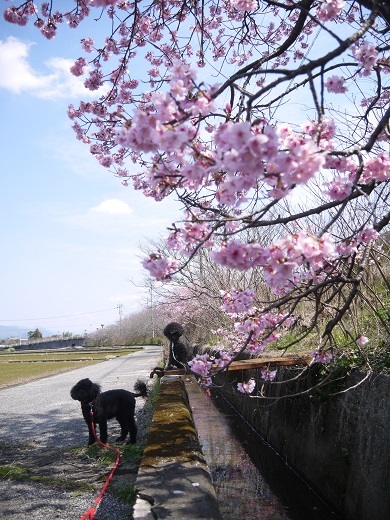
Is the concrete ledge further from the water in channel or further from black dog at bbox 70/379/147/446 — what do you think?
black dog at bbox 70/379/147/446

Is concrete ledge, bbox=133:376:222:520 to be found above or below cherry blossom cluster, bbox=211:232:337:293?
below

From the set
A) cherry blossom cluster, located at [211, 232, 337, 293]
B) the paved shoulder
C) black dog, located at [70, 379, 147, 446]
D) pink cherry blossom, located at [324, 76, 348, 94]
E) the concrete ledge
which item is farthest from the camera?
the paved shoulder

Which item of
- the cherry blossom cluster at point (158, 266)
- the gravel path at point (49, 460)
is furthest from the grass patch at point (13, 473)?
the cherry blossom cluster at point (158, 266)

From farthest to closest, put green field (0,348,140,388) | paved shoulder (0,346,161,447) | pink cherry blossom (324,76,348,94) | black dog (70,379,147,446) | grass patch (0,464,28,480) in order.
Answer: green field (0,348,140,388) → paved shoulder (0,346,161,447) → black dog (70,379,147,446) → grass patch (0,464,28,480) → pink cherry blossom (324,76,348,94)

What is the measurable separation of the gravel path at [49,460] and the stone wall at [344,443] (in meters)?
1.62

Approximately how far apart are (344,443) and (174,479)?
1.68m

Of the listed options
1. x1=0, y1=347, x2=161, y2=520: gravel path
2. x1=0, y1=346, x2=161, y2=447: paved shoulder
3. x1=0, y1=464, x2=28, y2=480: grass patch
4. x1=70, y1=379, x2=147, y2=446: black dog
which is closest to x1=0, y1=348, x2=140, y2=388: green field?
x1=0, y1=346, x2=161, y2=447: paved shoulder

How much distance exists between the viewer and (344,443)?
163 inches

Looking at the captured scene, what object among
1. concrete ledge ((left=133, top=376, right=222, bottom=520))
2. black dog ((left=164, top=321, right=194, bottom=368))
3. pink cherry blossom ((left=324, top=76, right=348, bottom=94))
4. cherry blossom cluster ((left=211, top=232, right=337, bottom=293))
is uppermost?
pink cherry blossom ((left=324, top=76, right=348, bottom=94))

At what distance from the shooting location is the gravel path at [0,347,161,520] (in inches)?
147

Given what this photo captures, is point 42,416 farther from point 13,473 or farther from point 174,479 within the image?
point 174,479

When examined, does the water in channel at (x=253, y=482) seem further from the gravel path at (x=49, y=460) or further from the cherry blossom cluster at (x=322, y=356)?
the cherry blossom cluster at (x=322, y=356)

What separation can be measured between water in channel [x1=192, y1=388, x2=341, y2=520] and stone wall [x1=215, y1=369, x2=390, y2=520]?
0.14m

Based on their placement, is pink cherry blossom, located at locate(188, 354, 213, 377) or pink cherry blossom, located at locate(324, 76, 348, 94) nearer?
pink cherry blossom, located at locate(324, 76, 348, 94)
